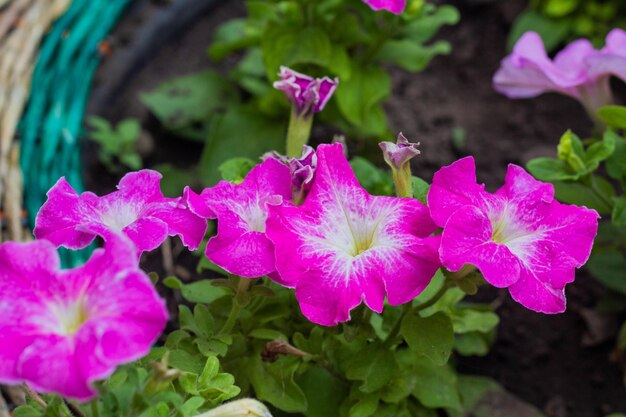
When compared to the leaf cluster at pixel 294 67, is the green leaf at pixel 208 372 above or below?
above

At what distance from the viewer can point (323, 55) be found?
1574 millimetres

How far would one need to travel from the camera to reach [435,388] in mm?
1254

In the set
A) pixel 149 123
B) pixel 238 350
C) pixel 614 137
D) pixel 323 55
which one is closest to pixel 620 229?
pixel 614 137

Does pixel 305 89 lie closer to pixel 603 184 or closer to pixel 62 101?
pixel 603 184

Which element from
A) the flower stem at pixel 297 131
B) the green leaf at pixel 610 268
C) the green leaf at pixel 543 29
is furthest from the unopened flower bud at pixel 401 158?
the green leaf at pixel 543 29

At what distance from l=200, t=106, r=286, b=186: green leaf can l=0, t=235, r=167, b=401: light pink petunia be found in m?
0.97

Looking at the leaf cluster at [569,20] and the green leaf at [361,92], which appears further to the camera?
the leaf cluster at [569,20]

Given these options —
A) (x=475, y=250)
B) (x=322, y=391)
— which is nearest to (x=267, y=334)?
(x=322, y=391)

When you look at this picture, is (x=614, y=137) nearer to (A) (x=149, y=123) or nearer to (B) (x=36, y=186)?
(B) (x=36, y=186)

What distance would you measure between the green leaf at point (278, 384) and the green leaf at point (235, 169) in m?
0.24

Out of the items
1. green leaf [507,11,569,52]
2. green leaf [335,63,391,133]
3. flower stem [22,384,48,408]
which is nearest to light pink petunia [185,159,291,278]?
flower stem [22,384,48,408]

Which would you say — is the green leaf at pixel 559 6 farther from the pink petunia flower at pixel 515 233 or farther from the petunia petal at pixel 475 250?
the petunia petal at pixel 475 250

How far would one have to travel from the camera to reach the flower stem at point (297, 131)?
116 cm

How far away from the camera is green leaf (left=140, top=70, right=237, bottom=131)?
194cm
